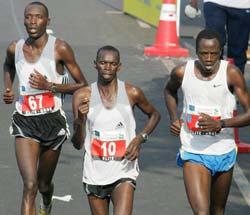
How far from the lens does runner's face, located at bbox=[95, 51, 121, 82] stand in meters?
7.33

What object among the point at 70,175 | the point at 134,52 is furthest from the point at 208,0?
the point at 134,52

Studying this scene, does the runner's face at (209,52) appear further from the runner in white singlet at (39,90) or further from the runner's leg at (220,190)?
the runner in white singlet at (39,90)

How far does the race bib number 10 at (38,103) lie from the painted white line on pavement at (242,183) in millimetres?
2290

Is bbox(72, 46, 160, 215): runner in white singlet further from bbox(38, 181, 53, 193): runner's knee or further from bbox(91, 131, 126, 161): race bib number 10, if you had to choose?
bbox(38, 181, 53, 193): runner's knee

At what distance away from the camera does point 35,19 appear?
8203 mm

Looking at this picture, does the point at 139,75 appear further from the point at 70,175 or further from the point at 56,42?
the point at 56,42

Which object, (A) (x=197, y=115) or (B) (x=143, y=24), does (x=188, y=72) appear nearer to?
(A) (x=197, y=115)

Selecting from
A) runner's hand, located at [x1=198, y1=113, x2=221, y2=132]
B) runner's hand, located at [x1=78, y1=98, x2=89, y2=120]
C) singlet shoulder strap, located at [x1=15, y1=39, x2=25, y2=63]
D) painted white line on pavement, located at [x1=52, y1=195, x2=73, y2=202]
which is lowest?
painted white line on pavement, located at [x1=52, y1=195, x2=73, y2=202]

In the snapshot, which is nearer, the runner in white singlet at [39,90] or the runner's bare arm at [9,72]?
the runner in white singlet at [39,90]

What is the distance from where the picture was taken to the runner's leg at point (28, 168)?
793 centimetres

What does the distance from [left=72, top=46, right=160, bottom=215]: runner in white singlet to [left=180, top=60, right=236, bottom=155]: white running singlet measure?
15.0 inches

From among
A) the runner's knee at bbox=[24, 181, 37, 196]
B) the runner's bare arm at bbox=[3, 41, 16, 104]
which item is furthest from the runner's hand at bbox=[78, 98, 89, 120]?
the runner's bare arm at bbox=[3, 41, 16, 104]

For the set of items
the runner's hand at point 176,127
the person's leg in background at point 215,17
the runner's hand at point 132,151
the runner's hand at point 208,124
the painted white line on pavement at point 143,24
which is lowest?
the painted white line on pavement at point 143,24

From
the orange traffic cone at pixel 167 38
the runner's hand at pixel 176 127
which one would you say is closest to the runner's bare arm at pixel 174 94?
the runner's hand at pixel 176 127
